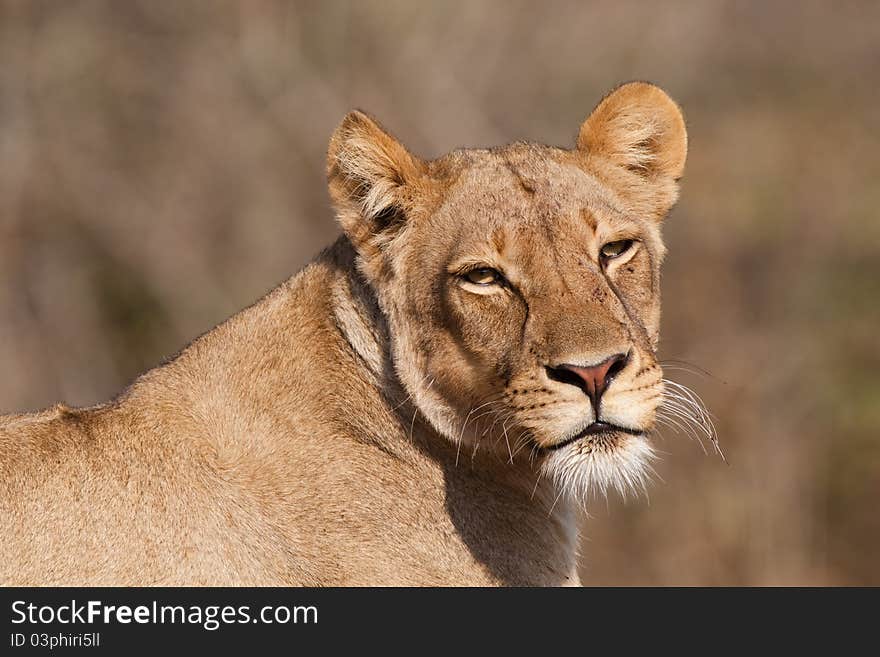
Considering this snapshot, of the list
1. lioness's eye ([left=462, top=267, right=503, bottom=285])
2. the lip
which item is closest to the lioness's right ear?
lioness's eye ([left=462, top=267, right=503, bottom=285])

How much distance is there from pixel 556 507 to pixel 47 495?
200cm

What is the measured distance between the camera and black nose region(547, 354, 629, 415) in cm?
486

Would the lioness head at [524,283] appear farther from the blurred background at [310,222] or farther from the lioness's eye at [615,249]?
the blurred background at [310,222]

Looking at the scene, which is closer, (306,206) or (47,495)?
(47,495)

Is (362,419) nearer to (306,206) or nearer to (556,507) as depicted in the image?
(556,507)

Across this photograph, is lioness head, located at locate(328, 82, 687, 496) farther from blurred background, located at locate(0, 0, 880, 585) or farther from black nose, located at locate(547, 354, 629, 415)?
blurred background, located at locate(0, 0, 880, 585)

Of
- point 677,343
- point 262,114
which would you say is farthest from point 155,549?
point 262,114

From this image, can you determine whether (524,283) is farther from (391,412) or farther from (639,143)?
(639,143)

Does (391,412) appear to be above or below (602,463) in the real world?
above

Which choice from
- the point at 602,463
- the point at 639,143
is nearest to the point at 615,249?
the point at 639,143

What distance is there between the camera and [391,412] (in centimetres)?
538

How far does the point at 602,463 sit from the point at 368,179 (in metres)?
1.51

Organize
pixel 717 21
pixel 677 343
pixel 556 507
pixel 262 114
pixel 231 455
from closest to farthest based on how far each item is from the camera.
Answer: pixel 231 455 < pixel 556 507 < pixel 677 343 < pixel 262 114 < pixel 717 21

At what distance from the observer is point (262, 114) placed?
1814 cm
